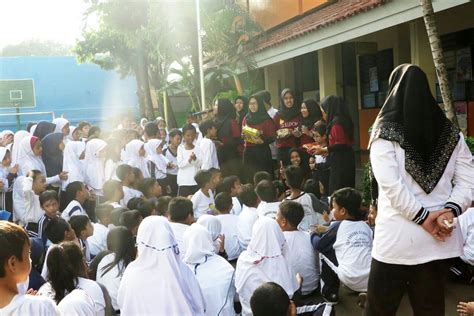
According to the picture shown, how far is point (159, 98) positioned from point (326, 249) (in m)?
17.8

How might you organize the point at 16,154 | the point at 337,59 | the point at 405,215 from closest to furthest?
the point at 405,215
the point at 16,154
the point at 337,59

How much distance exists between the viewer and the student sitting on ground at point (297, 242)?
15.0ft

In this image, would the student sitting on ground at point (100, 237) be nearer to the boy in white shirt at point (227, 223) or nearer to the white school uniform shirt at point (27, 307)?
the boy in white shirt at point (227, 223)

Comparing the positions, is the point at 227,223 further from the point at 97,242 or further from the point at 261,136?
the point at 261,136

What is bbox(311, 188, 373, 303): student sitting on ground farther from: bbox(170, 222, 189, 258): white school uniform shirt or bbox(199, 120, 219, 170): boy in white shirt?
bbox(199, 120, 219, 170): boy in white shirt

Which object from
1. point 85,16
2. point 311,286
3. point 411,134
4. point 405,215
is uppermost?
point 85,16

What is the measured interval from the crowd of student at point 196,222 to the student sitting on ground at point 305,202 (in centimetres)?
1

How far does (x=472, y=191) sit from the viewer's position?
281 centimetres

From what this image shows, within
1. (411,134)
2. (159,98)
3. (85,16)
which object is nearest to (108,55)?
(85,16)

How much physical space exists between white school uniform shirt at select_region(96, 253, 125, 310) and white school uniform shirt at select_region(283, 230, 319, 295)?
4.58ft

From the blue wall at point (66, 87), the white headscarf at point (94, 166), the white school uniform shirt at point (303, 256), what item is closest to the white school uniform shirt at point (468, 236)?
the white school uniform shirt at point (303, 256)

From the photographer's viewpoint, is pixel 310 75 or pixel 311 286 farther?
A: pixel 310 75

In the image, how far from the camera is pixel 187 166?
7.79m

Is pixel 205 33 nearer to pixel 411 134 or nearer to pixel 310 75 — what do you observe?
pixel 310 75
